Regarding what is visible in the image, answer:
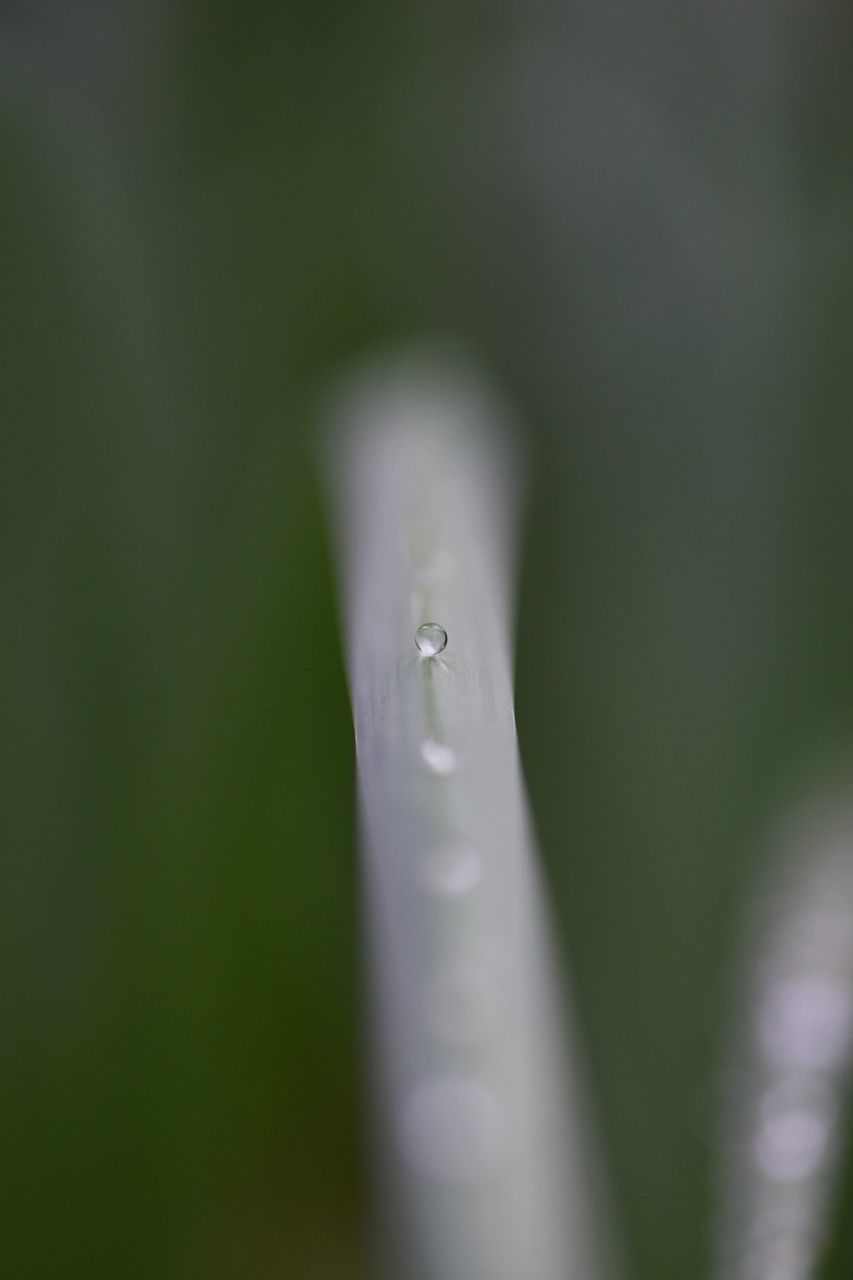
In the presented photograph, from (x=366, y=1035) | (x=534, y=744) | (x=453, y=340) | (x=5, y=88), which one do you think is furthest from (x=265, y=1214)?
(x=5, y=88)

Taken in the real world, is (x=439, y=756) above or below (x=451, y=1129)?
above

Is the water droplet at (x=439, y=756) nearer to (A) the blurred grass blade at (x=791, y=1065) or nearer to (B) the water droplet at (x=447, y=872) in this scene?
(B) the water droplet at (x=447, y=872)

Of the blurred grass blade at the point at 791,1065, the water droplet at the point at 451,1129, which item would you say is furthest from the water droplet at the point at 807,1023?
the water droplet at the point at 451,1129

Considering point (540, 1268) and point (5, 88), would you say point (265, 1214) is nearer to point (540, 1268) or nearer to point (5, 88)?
point (540, 1268)

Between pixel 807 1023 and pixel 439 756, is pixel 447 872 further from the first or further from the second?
pixel 807 1023

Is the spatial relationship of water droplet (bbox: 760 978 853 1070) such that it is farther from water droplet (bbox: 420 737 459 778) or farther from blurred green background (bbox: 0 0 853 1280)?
water droplet (bbox: 420 737 459 778)

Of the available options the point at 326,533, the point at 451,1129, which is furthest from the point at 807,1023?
the point at 326,533
